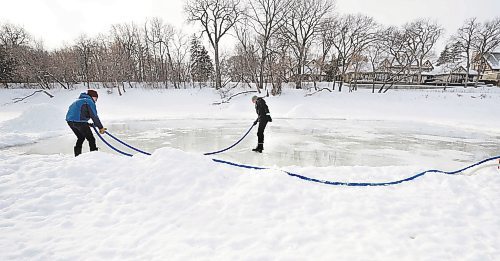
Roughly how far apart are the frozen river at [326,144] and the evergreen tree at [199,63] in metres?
24.9

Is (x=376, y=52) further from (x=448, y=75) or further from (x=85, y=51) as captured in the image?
(x=85, y=51)

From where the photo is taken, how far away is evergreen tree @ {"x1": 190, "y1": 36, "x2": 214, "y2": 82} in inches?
1417

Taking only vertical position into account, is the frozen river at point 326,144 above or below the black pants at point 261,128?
below

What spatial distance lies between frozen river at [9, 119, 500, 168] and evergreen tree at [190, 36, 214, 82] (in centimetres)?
2488

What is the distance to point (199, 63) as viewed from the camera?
3631 cm

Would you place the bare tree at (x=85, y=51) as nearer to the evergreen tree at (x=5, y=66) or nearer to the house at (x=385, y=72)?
the evergreen tree at (x=5, y=66)

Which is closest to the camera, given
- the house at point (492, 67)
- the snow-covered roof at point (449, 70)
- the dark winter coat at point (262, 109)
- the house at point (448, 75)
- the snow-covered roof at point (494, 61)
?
the dark winter coat at point (262, 109)

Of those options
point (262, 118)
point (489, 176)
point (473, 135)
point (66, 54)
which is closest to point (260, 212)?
point (489, 176)

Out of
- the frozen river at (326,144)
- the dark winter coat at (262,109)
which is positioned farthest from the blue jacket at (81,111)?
the dark winter coat at (262,109)

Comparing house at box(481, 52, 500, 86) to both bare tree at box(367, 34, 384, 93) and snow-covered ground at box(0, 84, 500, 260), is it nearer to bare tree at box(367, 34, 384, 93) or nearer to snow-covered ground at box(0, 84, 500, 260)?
bare tree at box(367, 34, 384, 93)

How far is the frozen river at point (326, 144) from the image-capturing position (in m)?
7.05

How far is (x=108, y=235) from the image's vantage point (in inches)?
113

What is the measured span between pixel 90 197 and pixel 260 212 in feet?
7.42

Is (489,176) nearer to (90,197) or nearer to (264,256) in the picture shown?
(264,256)
